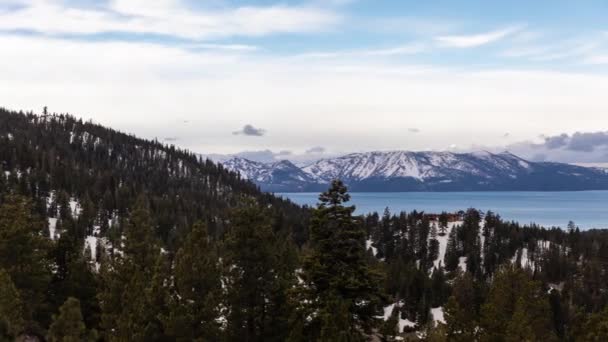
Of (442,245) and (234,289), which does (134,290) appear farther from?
(442,245)

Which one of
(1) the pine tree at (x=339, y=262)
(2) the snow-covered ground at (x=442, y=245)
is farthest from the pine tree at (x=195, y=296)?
(2) the snow-covered ground at (x=442, y=245)

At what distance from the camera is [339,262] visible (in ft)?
79.2

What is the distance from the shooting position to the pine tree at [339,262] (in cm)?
2373

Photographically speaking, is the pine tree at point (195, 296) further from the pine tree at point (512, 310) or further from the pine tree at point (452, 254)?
the pine tree at point (452, 254)

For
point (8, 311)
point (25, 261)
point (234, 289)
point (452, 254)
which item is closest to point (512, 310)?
point (234, 289)

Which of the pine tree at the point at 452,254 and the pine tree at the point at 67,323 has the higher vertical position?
the pine tree at the point at 67,323

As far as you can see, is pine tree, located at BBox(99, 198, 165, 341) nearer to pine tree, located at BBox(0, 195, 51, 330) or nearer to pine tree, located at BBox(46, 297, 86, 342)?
pine tree, located at BBox(0, 195, 51, 330)

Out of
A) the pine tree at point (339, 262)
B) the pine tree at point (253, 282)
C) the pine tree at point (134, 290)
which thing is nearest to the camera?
the pine tree at point (339, 262)

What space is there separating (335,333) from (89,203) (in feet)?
462

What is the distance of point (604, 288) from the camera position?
139500 mm

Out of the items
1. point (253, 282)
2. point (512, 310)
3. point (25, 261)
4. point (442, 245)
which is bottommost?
point (442, 245)

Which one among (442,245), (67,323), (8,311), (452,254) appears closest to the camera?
(67,323)

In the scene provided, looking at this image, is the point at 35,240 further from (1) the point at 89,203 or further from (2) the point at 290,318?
(1) the point at 89,203

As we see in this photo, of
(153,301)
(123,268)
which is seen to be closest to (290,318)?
(153,301)
